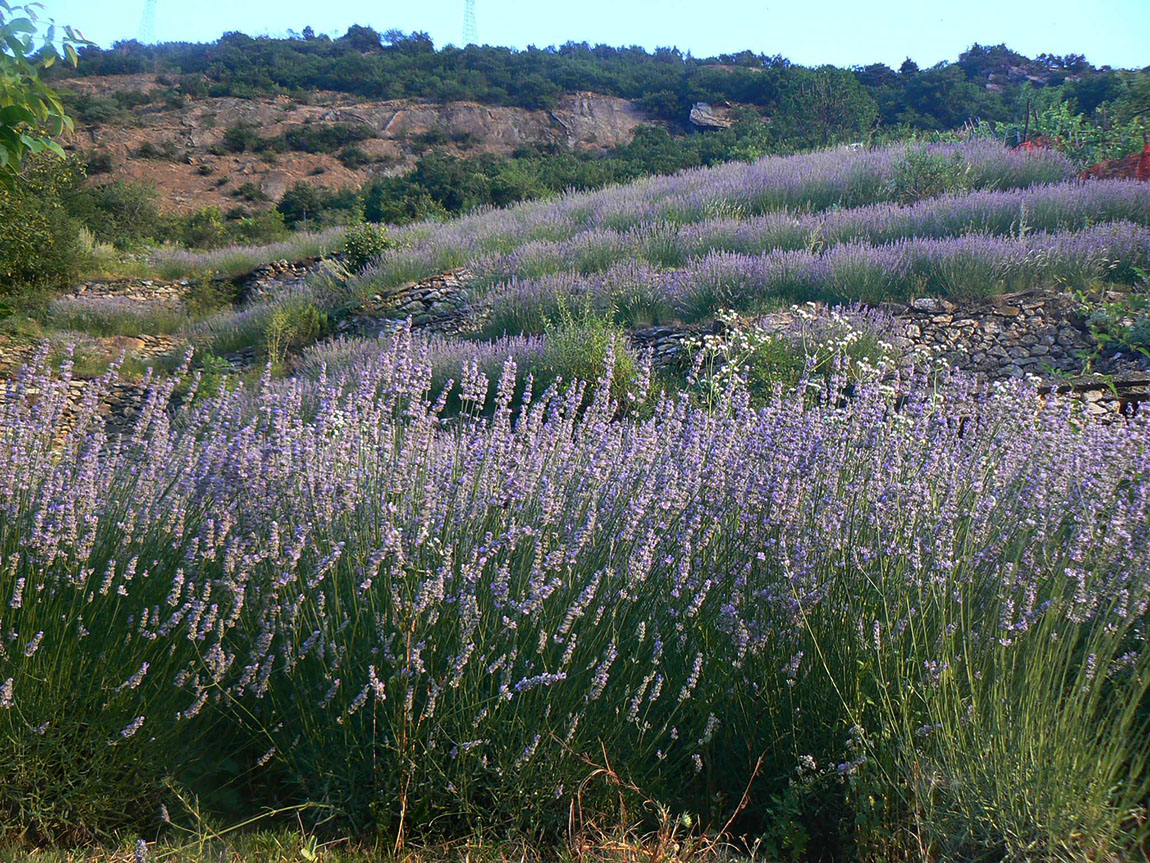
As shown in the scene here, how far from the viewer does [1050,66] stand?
1304 inches

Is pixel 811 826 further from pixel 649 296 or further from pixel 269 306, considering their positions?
pixel 269 306

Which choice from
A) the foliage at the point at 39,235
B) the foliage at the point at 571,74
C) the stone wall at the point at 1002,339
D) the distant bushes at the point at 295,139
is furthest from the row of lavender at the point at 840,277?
the distant bushes at the point at 295,139

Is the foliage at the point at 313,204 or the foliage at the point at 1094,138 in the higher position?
the foliage at the point at 1094,138

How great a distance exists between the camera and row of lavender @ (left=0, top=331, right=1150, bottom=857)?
205cm

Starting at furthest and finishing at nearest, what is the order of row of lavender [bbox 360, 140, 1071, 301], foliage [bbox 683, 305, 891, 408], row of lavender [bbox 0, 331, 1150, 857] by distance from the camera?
row of lavender [bbox 360, 140, 1071, 301], foliage [bbox 683, 305, 891, 408], row of lavender [bbox 0, 331, 1150, 857]

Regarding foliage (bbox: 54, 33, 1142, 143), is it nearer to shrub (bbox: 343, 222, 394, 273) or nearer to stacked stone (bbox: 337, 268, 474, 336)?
shrub (bbox: 343, 222, 394, 273)

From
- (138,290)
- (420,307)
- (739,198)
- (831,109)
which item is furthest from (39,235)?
(831,109)

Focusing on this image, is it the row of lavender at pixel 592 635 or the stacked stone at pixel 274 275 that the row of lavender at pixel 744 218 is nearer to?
the stacked stone at pixel 274 275

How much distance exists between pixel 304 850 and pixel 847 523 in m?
1.63

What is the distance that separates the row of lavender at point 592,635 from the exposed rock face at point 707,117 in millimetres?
32359

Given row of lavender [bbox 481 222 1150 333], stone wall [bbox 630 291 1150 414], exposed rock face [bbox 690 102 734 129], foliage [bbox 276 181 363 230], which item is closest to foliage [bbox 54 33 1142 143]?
exposed rock face [bbox 690 102 734 129]

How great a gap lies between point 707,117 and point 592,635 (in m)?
34.3

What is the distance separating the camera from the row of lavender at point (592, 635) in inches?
80.8

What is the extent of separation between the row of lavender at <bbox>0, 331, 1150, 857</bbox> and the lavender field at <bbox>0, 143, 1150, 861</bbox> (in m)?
0.01
